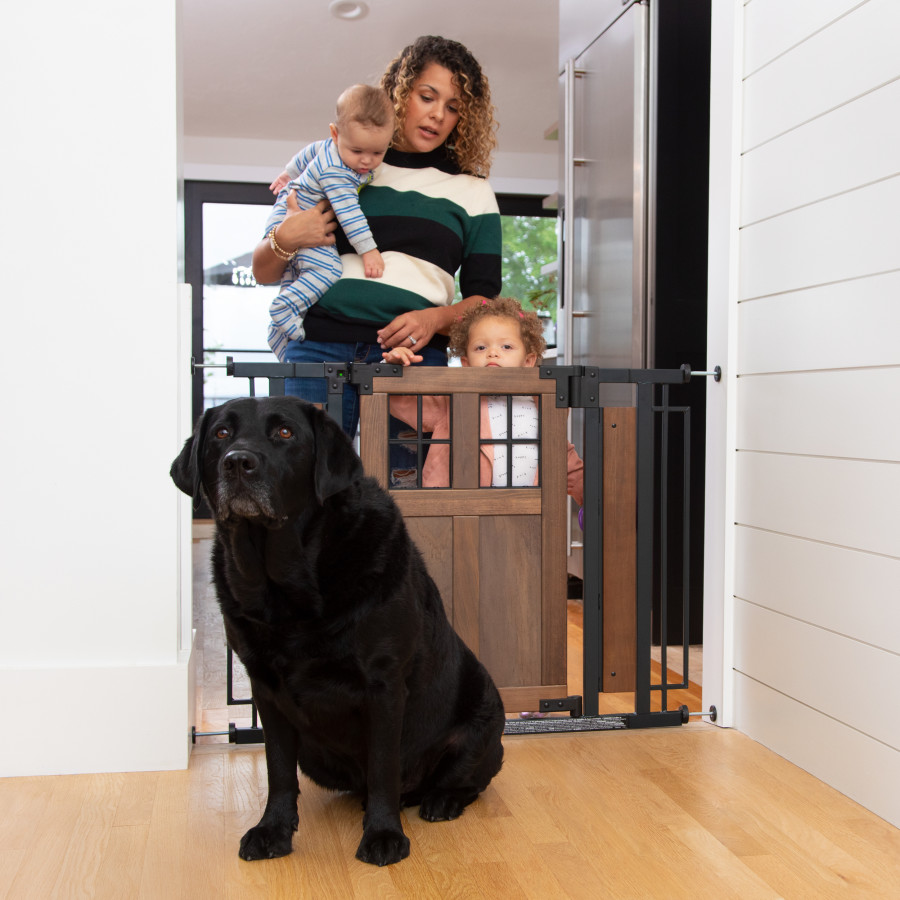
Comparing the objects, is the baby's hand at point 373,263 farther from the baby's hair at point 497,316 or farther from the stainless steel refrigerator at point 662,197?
the stainless steel refrigerator at point 662,197

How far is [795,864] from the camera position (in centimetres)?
140

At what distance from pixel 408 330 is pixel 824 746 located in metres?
1.22

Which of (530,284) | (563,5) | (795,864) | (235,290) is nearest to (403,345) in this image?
(795,864)

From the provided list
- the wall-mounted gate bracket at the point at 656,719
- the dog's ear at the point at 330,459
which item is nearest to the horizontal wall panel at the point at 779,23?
the dog's ear at the point at 330,459

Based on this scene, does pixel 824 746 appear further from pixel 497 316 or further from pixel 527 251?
pixel 527 251

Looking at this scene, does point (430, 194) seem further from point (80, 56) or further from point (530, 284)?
point (530, 284)

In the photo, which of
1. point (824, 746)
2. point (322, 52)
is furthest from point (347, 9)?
point (824, 746)

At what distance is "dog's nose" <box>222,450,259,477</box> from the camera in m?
1.31

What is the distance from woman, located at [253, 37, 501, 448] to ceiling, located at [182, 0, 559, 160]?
93.1 inches

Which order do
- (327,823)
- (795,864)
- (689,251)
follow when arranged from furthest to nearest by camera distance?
(689,251) < (327,823) < (795,864)

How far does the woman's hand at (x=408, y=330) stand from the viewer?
80.4 inches

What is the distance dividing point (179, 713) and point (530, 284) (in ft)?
19.0

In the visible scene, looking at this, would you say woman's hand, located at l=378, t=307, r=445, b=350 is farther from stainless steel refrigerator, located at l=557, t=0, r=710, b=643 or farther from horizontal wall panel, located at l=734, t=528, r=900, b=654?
stainless steel refrigerator, located at l=557, t=0, r=710, b=643

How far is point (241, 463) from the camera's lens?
1.31 m
